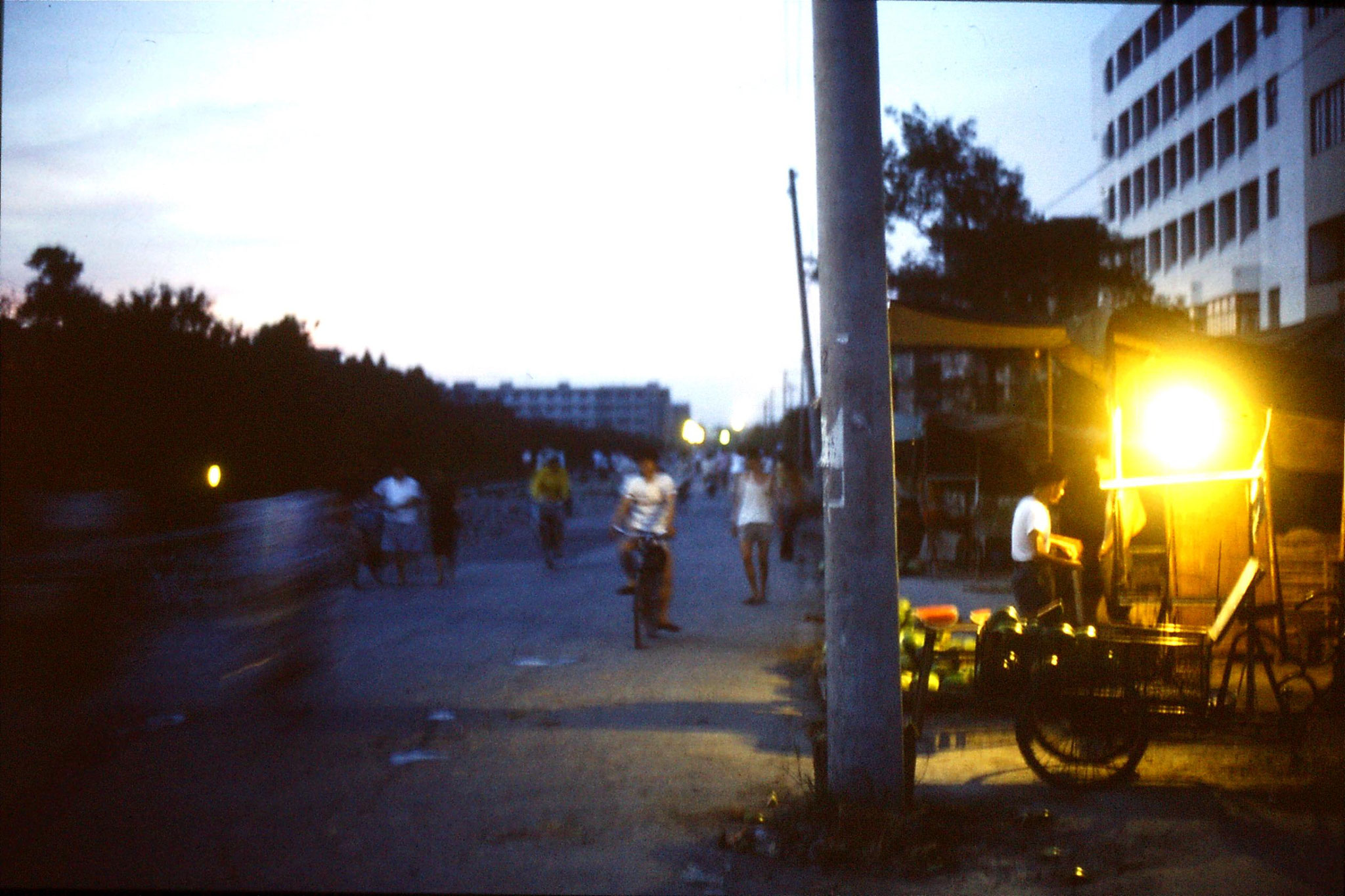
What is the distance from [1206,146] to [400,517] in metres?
34.6

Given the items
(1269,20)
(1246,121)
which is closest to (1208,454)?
(1269,20)

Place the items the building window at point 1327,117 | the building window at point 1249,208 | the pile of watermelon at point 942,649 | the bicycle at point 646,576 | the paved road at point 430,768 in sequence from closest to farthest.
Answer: the paved road at point 430,768 < the pile of watermelon at point 942,649 < the bicycle at point 646,576 < the building window at point 1327,117 < the building window at point 1249,208

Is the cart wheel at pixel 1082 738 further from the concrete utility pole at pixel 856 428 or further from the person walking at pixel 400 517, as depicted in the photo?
the person walking at pixel 400 517

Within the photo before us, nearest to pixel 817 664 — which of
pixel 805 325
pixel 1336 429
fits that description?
pixel 1336 429

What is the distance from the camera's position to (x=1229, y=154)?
38.9 m

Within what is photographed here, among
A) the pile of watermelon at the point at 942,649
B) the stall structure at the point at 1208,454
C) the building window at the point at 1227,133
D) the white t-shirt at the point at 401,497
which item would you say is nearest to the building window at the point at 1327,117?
the building window at the point at 1227,133

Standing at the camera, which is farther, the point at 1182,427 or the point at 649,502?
the point at 649,502

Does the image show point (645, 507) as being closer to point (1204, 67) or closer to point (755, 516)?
point (755, 516)

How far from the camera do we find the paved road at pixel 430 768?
193 inches

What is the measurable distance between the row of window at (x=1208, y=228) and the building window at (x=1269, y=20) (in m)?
3.88

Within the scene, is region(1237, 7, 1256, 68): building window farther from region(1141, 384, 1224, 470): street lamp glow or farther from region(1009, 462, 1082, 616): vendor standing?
region(1009, 462, 1082, 616): vendor standing

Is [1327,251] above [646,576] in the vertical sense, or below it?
above

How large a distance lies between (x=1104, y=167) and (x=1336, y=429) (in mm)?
45343

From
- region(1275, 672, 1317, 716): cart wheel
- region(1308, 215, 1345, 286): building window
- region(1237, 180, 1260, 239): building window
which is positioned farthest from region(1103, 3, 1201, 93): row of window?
region(1275, 672, 1317, 716): cart wheel
